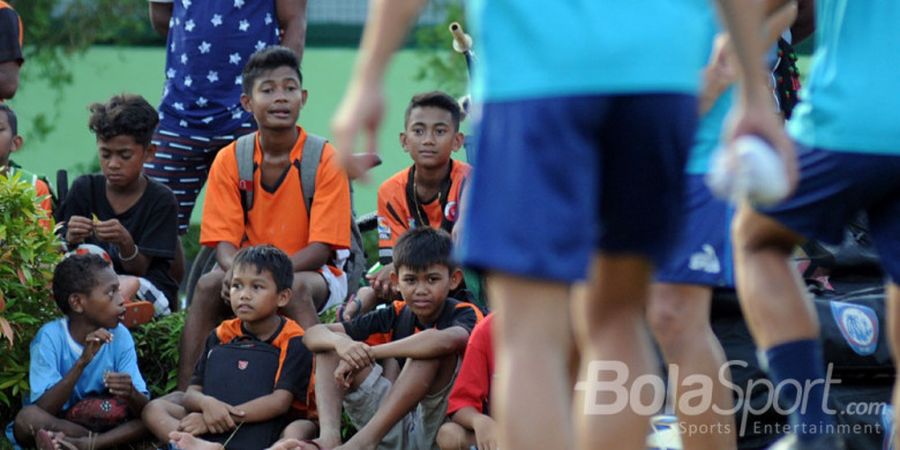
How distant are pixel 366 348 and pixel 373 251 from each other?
5549 millimetres

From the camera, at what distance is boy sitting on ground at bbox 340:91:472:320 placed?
7074mm

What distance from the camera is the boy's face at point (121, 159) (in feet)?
23.5

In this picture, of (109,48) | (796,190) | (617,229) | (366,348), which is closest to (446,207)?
(366,348)

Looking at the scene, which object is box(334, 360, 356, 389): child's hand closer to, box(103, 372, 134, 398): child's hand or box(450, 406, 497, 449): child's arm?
box(450, 406, 497, 449): child's arm

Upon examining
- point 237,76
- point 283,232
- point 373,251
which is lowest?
point 373,251

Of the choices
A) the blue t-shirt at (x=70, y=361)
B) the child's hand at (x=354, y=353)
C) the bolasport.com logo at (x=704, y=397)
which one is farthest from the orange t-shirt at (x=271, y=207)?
the bolasport.com logo at (x=704, y=397)

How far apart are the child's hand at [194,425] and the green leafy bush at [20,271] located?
0.82 meters

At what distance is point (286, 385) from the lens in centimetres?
622

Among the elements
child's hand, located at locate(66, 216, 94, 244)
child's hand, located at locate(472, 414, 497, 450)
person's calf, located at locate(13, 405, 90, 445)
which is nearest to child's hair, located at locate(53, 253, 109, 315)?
child's hand, located at locate(66, 216, 94, 244)

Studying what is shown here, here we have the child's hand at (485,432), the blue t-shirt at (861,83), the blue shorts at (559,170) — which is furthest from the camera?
the child's hand at (485,432)

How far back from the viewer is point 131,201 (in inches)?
284

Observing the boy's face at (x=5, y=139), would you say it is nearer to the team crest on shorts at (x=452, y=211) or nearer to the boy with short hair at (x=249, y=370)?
the boy with short hair at (x=249, y=370)

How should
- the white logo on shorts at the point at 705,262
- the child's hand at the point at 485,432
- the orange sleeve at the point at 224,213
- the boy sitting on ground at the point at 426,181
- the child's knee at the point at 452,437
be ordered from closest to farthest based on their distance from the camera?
the white logo on shorts at the point at 705,262, the child's hand at the point at 485,432, the child's knee at the point at 452,437, the orange sleeve at the point at 224,213, the boy sitting on ground at the point at 426,181

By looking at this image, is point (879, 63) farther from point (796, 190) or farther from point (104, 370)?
point (104, 370)
